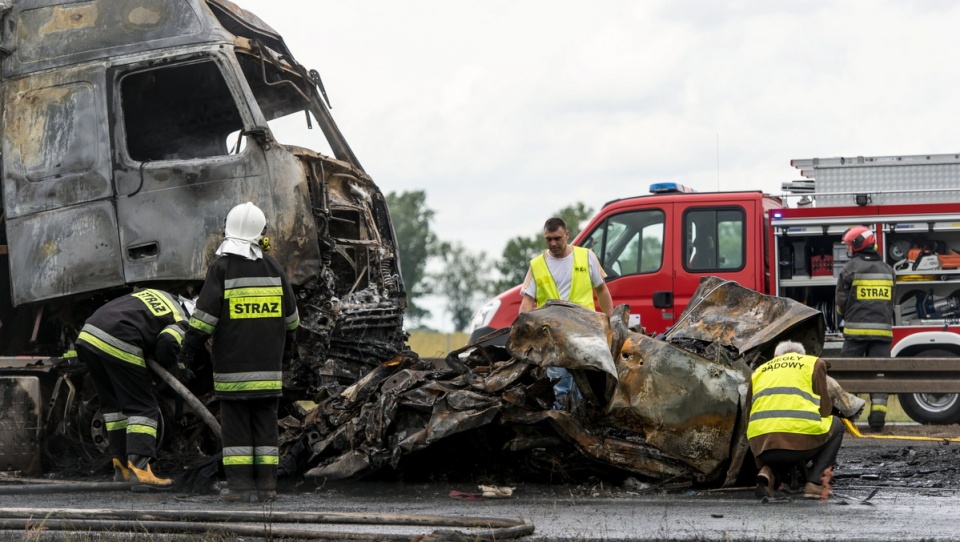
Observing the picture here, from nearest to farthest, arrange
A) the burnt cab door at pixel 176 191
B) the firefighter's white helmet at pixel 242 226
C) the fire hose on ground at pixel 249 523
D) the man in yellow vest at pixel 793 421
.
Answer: the fire hose on ground at pixel 249 523 → the man in yellow vest at pixel 793 421 → the firefighter's white helmet at pixel 242 226 → the burnt cab door at pixel 176 191

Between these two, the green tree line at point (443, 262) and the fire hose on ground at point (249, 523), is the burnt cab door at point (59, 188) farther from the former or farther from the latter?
the green tree line at point (443, 262)

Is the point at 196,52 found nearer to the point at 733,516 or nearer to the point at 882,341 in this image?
the point at 733,516

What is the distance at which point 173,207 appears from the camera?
312 inches

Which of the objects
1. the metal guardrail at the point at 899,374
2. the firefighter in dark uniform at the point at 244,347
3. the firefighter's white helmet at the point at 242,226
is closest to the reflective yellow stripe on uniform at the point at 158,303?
the firefighter in dark uniform at the point at 244,347

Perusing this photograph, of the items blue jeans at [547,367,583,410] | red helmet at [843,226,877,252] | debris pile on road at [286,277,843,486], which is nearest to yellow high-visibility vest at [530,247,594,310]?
debris pile on road at [286,277,843,486]

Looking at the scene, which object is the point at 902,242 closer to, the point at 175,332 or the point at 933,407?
the point at 933,407

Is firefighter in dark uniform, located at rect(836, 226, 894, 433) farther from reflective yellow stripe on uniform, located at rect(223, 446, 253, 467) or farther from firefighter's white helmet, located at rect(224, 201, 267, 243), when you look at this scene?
reflective yellow stripe on uniform, located at rect(223, 446, 253, 467)

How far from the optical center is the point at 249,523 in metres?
5.55

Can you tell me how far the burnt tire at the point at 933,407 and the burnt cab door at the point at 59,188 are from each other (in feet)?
24.2

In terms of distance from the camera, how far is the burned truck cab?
794 cm

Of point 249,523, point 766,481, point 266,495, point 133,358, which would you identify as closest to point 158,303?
Result: point 133,358

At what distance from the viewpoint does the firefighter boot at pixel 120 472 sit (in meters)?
7.44

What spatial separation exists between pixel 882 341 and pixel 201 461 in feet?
21.6

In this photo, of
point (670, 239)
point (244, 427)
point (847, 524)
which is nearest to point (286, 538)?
point (244, 427)
